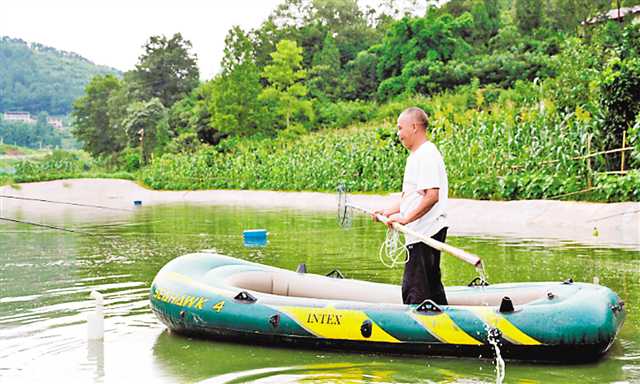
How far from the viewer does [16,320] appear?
7.20 metres

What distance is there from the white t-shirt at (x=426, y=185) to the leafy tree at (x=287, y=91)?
35130 mm

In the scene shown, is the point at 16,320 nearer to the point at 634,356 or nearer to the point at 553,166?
the point at 634,356

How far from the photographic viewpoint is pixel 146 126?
161 feet

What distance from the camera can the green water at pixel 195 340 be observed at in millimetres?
5453

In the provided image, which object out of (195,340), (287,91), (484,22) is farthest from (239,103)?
(195,340)

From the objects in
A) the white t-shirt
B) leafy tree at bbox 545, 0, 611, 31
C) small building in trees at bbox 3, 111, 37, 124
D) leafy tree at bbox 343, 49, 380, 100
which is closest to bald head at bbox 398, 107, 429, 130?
the white t-shirt

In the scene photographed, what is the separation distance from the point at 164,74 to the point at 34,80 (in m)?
51.3

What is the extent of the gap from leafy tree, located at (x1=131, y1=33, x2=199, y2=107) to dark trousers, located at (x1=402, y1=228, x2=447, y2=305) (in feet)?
172

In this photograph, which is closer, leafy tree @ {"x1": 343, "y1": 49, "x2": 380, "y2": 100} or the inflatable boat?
the inflatable boat

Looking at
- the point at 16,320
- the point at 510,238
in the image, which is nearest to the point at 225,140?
the point at 510,238

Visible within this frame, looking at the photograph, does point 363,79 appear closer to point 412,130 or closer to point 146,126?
point 146,126

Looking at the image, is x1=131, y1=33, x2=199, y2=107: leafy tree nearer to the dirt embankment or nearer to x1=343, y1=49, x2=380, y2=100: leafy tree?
x1=343, y1=49, x2=380, y2=100: leafy tree

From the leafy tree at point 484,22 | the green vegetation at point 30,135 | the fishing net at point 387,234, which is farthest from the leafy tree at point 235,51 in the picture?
the green vegetation at point 30,135

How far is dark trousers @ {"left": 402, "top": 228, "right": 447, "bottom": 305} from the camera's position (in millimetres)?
5627
